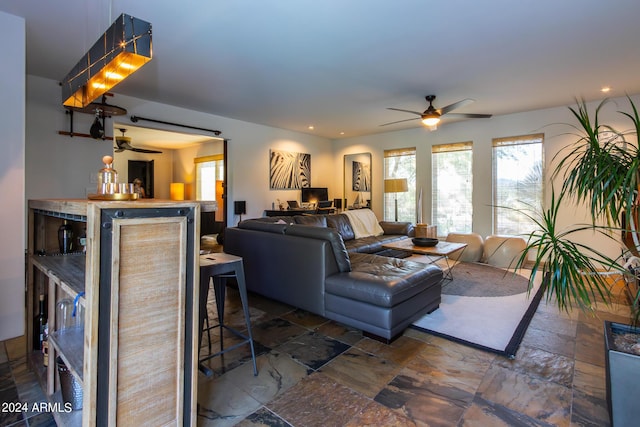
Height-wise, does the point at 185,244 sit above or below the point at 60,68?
below

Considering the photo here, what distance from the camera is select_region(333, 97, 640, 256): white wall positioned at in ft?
16.3

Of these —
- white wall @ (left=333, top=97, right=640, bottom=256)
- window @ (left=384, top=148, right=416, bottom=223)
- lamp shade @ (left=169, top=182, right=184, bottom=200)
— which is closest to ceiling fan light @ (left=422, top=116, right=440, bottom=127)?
white wall @ (left=333, top=97, right=640, bottom=256)

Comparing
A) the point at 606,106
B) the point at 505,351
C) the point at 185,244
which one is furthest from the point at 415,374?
the point at 606,106

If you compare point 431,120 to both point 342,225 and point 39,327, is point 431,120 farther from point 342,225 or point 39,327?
point 39,327

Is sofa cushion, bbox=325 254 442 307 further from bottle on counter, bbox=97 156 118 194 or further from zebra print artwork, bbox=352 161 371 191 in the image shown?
Result: zebra print artwork, bbox=352 161 371 191

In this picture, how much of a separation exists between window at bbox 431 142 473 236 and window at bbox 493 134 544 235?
18.1 inches

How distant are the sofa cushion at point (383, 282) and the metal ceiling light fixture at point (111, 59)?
2071mm

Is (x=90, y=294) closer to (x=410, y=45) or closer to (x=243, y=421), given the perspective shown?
(x=243, y=421)

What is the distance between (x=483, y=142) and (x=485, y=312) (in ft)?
12.6

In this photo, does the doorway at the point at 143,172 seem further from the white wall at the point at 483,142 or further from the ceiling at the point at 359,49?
the white wall at the point at 483,142

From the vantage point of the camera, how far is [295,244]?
115 inches

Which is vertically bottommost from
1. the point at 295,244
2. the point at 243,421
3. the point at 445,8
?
the point at 243,421

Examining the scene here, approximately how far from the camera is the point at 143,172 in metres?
9.02

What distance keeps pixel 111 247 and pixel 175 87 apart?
3645mm
